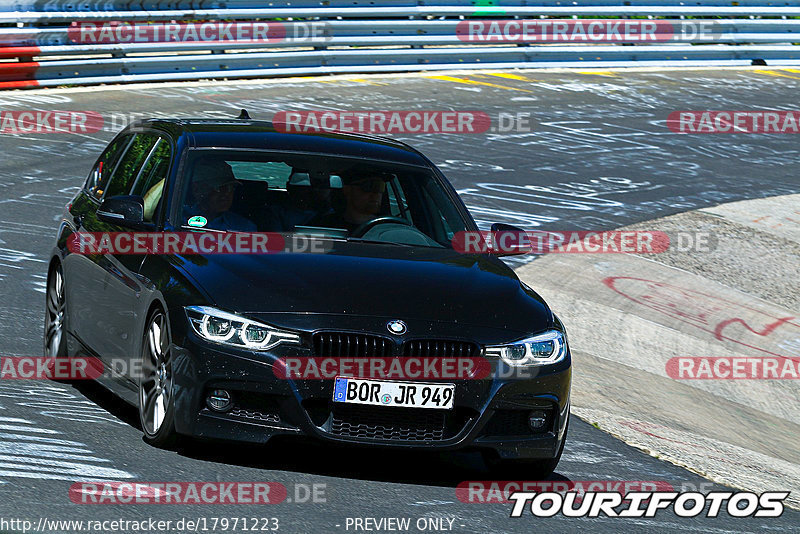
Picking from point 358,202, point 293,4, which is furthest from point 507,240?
point 293,4

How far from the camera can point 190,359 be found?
595 centimetres

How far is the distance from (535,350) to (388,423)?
2.62 feet

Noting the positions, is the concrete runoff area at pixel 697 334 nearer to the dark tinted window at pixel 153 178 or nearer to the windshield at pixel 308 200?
the windshield at pixel 308 200

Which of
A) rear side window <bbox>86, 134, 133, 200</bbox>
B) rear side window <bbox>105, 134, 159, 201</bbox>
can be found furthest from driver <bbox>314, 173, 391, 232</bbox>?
rear side window <bbox>86, 134, 133, 200</bbox>

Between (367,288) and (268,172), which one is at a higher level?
(268,172)

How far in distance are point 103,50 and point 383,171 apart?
1282cm

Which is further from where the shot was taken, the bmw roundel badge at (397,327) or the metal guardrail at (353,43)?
the metal guardrail at (353,43)

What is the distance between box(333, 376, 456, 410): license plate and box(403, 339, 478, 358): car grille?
0.14 m

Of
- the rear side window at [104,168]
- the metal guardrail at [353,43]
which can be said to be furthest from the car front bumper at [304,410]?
the metal guardrail at [353,43]

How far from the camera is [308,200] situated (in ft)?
23.8

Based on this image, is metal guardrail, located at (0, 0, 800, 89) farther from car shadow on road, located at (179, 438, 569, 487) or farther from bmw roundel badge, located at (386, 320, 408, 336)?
bmw roundel badge, located at (386, 320, 408, 336)

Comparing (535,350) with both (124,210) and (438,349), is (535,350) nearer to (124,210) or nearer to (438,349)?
(438,349)

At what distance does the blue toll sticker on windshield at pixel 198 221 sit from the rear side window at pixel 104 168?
1177 millimetres

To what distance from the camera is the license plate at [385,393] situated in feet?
19.4
